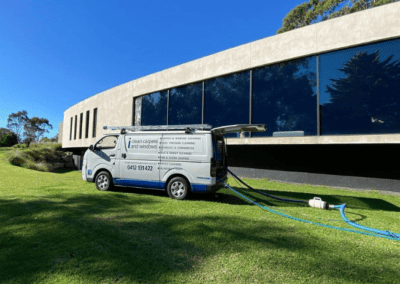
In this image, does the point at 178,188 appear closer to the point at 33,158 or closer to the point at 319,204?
the point at 319,204

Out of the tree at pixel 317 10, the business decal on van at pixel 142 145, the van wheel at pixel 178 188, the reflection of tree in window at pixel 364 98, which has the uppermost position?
the tree at pixel 317 10

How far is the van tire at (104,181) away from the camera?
25.8ft

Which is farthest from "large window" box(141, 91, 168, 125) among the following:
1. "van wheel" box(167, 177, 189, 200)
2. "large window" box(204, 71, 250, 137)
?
"van wheel" box(167, 177, 189, 200)

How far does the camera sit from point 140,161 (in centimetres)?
732

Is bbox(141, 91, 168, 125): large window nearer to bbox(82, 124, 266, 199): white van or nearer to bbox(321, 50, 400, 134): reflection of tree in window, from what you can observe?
bbox(82, 124, 266, 199): white van

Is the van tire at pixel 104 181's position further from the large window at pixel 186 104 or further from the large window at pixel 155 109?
the large window at pixel 155 109

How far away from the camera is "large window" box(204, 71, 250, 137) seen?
12094mm

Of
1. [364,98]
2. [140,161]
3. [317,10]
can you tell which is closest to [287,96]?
[364,98]

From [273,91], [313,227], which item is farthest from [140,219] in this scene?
[273,91]

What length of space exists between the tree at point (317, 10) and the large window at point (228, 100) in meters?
26.8

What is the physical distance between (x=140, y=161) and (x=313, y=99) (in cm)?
796

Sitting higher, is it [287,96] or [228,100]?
[228,100]

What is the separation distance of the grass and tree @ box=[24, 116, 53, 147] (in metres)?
79.7

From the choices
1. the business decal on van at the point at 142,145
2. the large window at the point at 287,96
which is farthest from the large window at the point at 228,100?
the business decal on van at the point at 142,145
